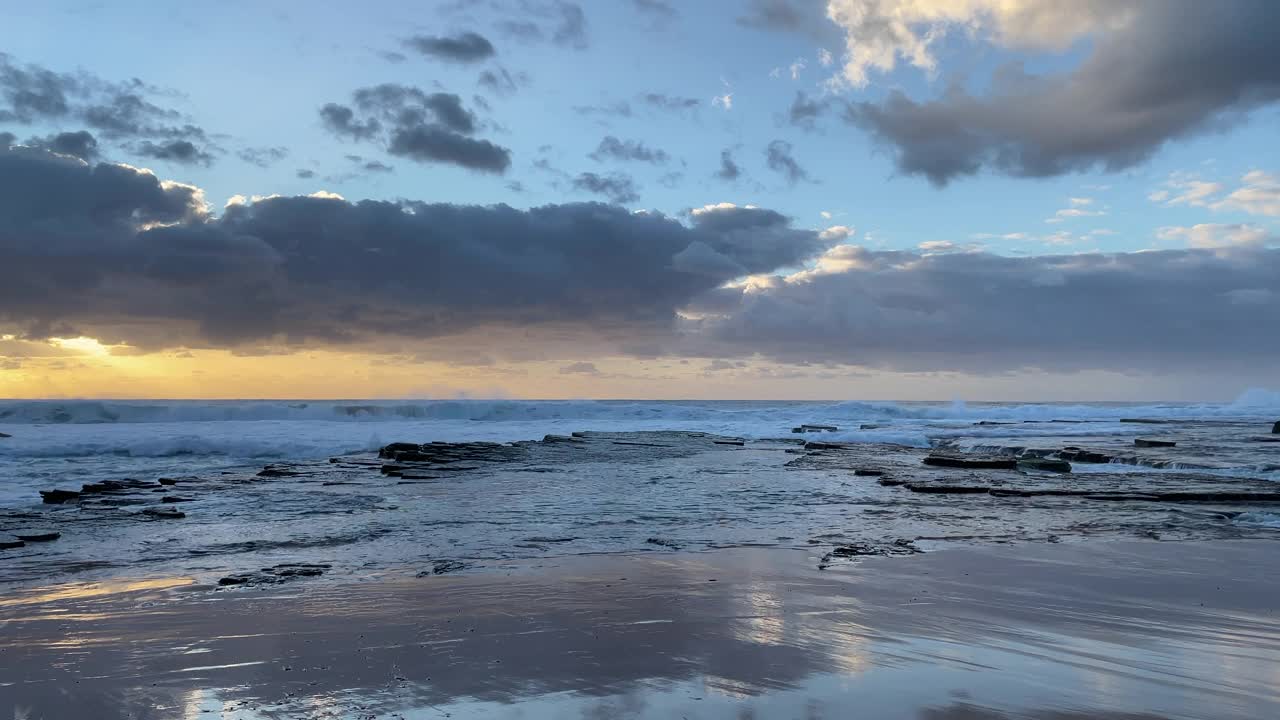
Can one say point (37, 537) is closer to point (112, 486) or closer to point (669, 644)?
point (112, 486)

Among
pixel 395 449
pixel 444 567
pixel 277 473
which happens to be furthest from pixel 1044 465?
pixel 395 449

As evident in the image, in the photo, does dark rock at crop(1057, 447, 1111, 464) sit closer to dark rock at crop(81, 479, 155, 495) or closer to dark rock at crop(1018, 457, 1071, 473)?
dark rock at crop(1018, 457, 1071, 473)

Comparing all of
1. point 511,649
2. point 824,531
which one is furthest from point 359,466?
point 511,649

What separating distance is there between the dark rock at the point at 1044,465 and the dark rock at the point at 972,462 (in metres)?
0.30

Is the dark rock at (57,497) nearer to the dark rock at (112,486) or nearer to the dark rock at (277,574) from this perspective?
the dark rock at (112,486)

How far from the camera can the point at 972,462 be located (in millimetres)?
23812

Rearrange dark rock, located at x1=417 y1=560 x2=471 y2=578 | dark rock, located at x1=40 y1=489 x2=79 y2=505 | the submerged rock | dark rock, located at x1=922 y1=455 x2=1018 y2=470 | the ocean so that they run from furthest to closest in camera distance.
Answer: dark rock, located at x1=922 y1=455 x2=1018 y2=470, dark rock, located at x1=40 y1=489 x2=79 y2=505, the submerged rock, the ocean, dark rock, located at x1=417 y1=560 x2=471 y2=578

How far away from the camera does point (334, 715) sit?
4.23m

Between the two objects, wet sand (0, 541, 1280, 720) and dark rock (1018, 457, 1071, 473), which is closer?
wet sand (0, 541, 1280, 720)

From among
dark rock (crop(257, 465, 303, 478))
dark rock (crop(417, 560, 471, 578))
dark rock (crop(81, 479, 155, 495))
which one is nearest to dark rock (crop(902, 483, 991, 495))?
dark rock (crop(417, 560, 471, 578))

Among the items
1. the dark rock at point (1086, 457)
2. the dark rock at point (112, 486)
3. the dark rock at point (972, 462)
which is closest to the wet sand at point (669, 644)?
the dark rock at point (112, 486)

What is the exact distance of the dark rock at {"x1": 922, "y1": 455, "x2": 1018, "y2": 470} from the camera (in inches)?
907

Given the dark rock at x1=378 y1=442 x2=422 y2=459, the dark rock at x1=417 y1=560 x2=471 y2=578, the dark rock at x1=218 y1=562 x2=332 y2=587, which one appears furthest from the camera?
the dark rock at x1=378 y1=442 x2=422 y2=459

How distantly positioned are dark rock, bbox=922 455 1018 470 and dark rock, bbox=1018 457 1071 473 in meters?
0.30
